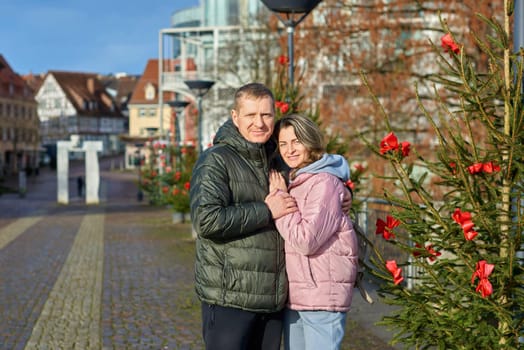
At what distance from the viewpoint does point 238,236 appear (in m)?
3.45

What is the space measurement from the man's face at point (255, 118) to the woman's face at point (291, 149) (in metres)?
0.07

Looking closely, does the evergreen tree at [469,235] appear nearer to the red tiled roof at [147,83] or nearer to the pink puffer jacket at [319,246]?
the pink puffer jacket at [319,246]

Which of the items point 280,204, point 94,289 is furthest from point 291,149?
point 94,289

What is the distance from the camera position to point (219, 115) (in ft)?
111

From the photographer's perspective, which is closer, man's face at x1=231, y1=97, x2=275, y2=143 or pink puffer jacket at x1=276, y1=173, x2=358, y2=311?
pink puffer jacket at x1=276, y1=173, x2=358, y2=311

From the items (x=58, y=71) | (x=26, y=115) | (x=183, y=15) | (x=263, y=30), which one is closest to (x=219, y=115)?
(x=263, y=30)

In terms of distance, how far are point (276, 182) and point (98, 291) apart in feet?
23.6

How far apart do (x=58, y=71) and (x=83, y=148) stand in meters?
74.0

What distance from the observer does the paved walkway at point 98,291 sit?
7445 millimetres

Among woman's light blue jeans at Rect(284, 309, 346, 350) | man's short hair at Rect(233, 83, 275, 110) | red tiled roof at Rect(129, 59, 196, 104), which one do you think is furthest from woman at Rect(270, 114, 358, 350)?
red tiled roof at Rect(129, 59, 196, 104)

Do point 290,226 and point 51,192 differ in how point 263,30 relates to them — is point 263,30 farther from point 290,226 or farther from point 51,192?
point 290,226

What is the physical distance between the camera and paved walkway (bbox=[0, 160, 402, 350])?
745cm

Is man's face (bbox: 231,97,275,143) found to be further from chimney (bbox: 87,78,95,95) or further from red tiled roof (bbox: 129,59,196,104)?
chimney (bbox: 87,78,95,95)

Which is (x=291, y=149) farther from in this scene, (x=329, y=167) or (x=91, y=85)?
(x=91, y=85)
